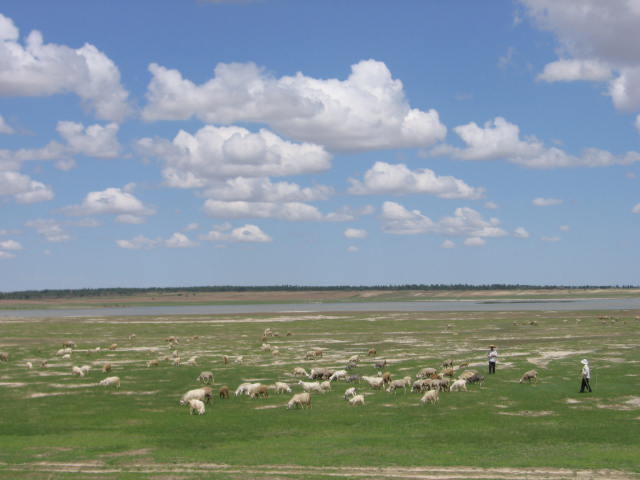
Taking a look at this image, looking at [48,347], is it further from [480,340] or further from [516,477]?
[516,477]

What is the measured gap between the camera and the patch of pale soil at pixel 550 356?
48.6 m

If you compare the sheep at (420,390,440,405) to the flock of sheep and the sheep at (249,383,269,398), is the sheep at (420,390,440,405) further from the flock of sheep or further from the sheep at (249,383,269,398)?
the sheep at (249,383,269,398)

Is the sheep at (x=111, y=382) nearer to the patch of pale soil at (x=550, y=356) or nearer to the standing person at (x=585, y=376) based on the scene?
the standing person at (x=585, y=376)

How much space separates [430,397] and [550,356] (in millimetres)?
23139

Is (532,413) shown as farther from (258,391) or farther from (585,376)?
(258,391)

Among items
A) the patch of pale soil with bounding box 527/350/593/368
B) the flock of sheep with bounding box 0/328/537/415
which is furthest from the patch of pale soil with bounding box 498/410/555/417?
the patch of pale soil with bounding box 527/350/593/368

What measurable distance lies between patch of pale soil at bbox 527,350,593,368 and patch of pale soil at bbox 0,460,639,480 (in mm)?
27699

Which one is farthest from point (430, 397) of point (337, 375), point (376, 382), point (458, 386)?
point (337, 375)

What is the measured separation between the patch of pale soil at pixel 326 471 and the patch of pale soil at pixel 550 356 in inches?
1091

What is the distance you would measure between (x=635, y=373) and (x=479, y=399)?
14.1m

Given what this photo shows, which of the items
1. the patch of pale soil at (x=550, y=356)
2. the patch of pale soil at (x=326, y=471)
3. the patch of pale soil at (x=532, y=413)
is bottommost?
the patch of pale soil at (x=532, y=413)

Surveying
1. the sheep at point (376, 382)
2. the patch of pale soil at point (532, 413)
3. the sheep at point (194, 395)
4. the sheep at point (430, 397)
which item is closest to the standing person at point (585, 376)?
the patch of pale soil at point (532, 413)

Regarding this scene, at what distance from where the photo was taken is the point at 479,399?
3394 centimetres

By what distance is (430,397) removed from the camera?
32875 mm
